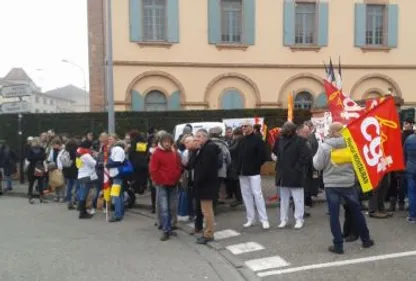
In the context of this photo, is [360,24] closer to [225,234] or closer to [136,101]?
[136,101]

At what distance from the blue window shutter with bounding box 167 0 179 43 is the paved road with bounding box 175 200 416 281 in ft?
49.3

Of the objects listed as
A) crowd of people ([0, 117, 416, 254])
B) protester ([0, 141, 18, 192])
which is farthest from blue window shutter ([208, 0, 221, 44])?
crowd of people ([0, 117, 416, 254])

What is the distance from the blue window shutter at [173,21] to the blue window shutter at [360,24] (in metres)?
8.83

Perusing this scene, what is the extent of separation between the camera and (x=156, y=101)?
76.8ft

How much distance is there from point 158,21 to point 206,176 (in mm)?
16427

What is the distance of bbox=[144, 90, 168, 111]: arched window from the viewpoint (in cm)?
2327

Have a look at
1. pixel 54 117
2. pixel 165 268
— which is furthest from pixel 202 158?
pixel 54 117

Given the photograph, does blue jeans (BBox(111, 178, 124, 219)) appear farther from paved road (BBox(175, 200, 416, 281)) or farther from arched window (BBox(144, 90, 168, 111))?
arched window (BBox(144, 90, 168, 111))

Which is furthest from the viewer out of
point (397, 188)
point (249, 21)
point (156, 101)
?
point (249, 21)

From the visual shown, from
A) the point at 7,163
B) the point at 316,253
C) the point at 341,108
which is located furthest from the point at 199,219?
the point at 7,163

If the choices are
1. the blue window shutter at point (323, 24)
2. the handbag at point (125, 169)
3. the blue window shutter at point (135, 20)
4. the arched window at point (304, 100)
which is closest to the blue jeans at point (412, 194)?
the handbag at point (125, 169)

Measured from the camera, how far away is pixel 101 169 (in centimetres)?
1148

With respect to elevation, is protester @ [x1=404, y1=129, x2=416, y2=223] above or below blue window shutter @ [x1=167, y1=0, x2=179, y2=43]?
below

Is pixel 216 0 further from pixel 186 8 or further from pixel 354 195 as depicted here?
pixel 354 195
